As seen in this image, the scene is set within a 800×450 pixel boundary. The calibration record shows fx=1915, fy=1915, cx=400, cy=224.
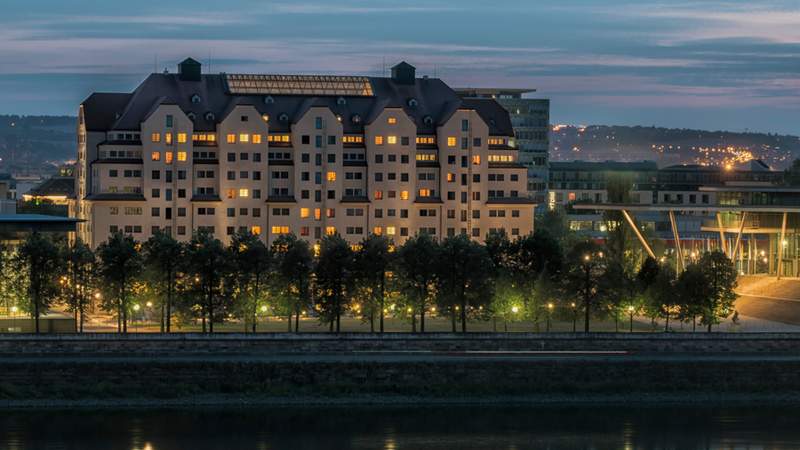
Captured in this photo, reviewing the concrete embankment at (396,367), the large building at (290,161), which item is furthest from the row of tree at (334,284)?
the large building at (290,161)

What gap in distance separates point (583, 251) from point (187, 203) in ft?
113

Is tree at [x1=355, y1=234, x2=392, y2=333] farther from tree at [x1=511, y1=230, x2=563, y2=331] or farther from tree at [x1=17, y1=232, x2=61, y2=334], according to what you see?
tree at [x1=17, y1=232, x2=61, y2=334]

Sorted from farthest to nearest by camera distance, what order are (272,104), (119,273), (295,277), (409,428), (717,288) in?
(272,104) → (717,288) → (295,277) → (119,273) → (409,428)

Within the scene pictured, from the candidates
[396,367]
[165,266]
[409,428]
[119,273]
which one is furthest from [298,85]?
[409,428]

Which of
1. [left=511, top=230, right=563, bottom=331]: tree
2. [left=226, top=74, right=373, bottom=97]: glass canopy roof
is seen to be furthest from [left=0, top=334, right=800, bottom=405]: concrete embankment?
[left=226, top=74, right=373, bottom=97]: glass canopy roof

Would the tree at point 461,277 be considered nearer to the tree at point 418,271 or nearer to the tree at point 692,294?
the tree at point 418,271

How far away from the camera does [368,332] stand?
354 feet

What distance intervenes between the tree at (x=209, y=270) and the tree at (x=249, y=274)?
781mm

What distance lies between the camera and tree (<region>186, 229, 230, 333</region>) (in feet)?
365

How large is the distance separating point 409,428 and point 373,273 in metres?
24.8

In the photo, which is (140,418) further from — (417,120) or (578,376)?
(417,120)

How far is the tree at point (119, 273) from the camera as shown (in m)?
111

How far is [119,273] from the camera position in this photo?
111250mm

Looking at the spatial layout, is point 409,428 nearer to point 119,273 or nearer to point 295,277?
point 295,277
